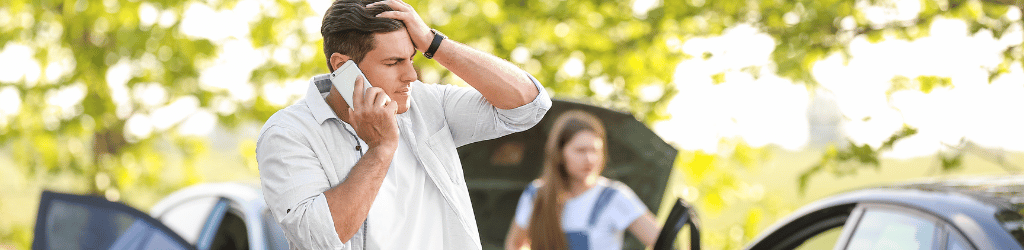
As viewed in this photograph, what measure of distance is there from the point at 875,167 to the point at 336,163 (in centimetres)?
362

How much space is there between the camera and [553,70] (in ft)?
18.7

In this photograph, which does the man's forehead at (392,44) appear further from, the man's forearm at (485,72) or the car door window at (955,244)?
the car door window at (955,244)

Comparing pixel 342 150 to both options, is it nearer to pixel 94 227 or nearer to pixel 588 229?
pixel 94 227

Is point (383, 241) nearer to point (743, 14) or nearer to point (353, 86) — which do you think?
point (353, 86)

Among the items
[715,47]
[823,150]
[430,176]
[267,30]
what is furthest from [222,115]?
[430,176]

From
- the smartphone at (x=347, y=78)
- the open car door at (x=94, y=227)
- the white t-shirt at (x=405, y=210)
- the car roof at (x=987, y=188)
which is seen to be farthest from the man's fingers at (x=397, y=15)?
the open car door at (x=94, y=227)

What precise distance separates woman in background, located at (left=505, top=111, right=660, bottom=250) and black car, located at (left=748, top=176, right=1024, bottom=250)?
88cm

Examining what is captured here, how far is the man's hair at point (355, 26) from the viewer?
167 centimetres

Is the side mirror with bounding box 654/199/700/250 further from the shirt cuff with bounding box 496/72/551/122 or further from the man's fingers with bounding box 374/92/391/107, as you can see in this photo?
the man's fingers with bounding box 374/92/391/107

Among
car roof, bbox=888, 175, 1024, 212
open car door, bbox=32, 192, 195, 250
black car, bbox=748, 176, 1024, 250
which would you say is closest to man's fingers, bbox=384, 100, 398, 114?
black car, bbox=748, 176, 1024, 250

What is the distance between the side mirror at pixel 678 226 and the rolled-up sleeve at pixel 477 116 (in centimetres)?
84

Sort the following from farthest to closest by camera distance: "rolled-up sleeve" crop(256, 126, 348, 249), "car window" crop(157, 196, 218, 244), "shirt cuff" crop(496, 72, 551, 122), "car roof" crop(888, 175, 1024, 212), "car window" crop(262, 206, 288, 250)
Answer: "car window" crop(157, 196, 218, 244) < "car window" crop(262, 206, 288, 250) < "car roof" crop(888, 175, 1024, 212) < "shirt cuff" crop(496, 72, 551, 122) < "rolled-up sleeve" crop(256, 126, 348, 249)

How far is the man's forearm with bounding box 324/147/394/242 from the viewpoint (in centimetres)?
153

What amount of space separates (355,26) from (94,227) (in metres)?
1.76
